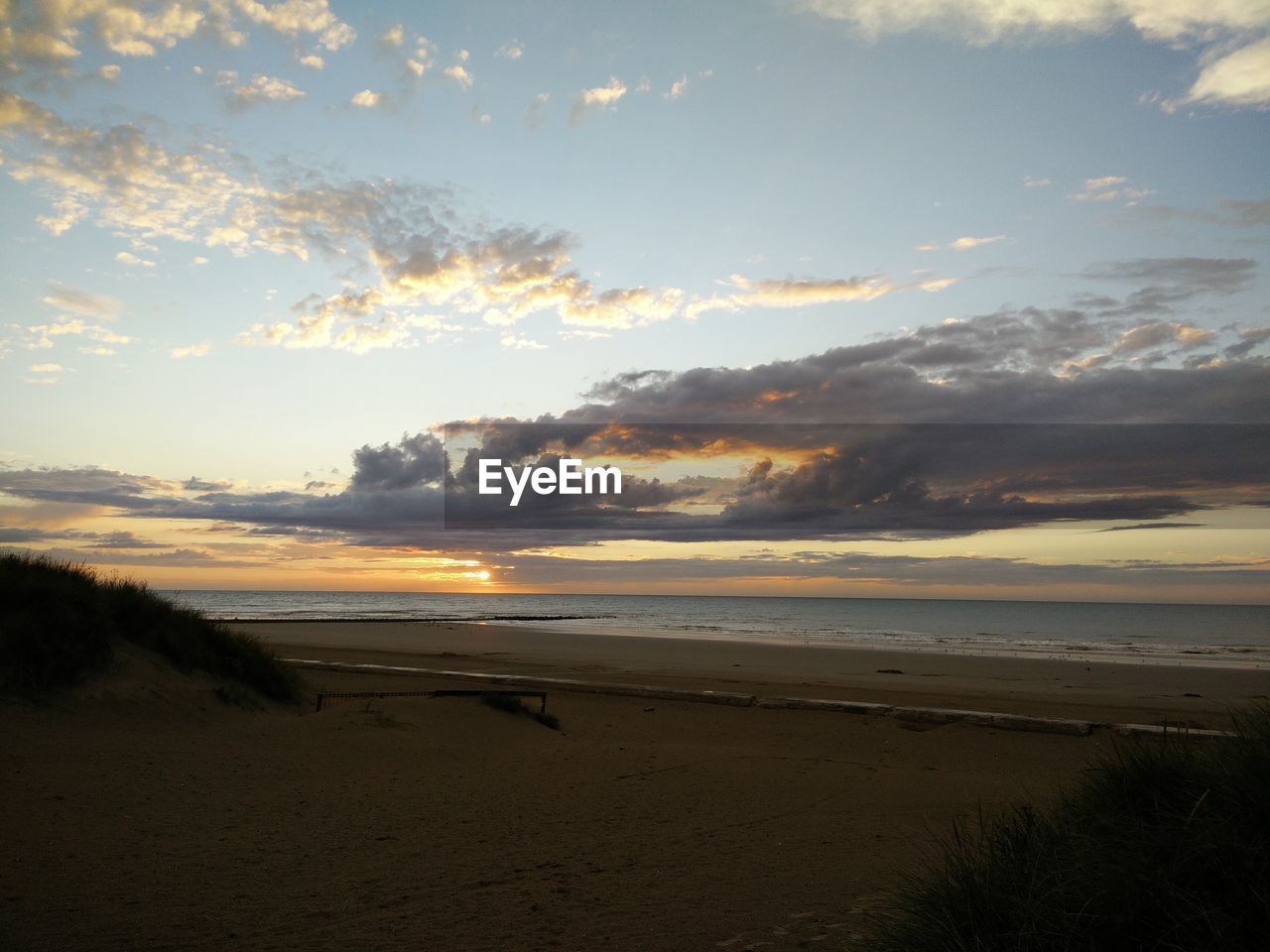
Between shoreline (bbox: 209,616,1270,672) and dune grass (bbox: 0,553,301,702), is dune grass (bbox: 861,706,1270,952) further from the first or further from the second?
shoreline (bbox: 209,616,1270,672)

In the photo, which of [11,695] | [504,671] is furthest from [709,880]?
[504,671]

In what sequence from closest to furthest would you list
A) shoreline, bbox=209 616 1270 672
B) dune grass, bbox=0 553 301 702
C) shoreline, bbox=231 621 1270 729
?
dune grass, bbox=0 553 301 702 < shoreline, bbox=231 621 1270 729 < shoreline, bbox=209 616 1270 672

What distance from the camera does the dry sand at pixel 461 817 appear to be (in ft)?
16.5

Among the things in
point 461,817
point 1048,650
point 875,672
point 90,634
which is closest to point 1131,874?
point 461,817

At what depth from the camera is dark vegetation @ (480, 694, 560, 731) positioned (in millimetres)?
12359

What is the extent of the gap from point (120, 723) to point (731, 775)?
21.7 feet

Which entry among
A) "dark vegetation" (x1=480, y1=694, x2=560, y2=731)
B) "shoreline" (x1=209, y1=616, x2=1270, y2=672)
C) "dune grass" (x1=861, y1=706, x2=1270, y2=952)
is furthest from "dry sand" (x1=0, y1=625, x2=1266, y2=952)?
"shoreline" (x1=209, y1=616, x2=1270, y2=672)

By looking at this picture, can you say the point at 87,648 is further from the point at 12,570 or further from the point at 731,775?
the point at 731,775

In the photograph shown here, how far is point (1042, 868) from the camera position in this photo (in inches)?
152

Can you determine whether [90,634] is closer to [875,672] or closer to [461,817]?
[461,817]

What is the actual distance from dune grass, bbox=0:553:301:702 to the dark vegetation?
2733mm

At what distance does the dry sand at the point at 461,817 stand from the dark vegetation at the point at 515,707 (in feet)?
0.87

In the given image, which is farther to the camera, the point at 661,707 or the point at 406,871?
the point at 661,707

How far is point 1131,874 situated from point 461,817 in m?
5.61
